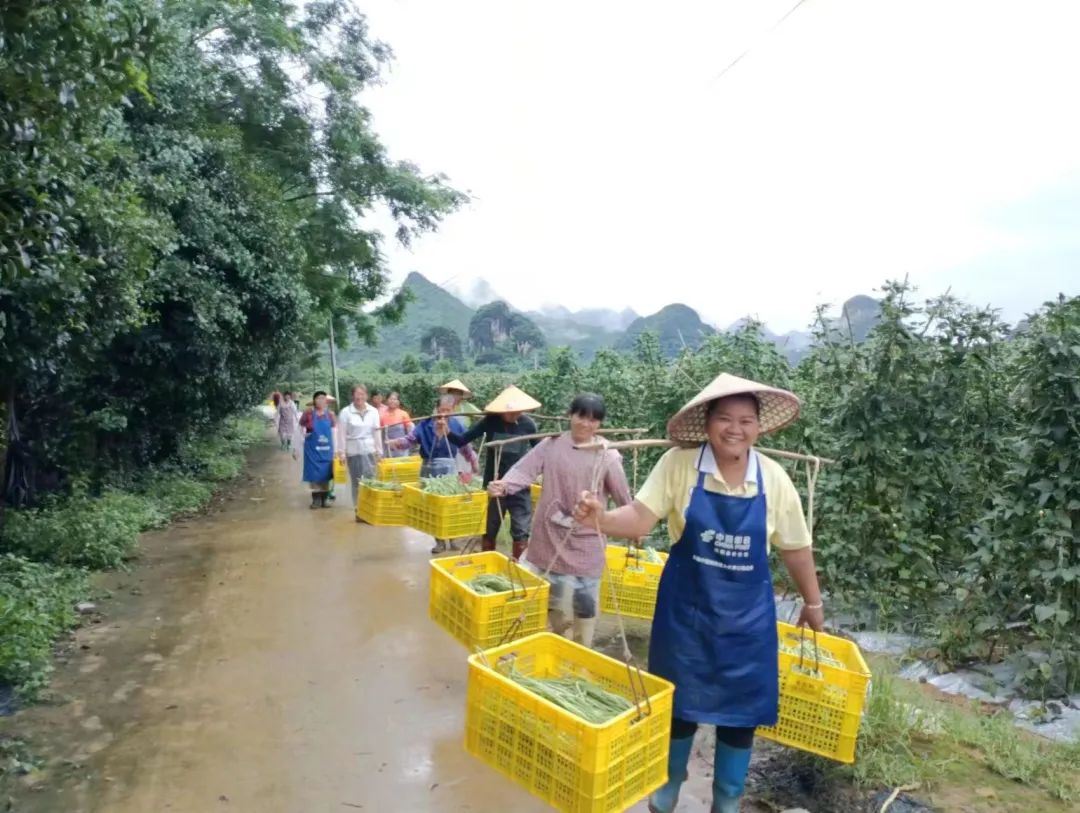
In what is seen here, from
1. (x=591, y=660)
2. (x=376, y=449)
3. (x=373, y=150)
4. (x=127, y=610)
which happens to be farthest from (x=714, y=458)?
(x=373, y=150)

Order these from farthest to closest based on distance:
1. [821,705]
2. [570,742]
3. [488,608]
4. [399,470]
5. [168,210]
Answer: [168,210]
[399,470]
[488,608]
[821,705]
[570,742]

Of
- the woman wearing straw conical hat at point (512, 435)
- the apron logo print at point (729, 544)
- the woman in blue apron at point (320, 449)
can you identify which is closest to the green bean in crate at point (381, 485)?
the woman wearing straw conical hat at point (512, 435)

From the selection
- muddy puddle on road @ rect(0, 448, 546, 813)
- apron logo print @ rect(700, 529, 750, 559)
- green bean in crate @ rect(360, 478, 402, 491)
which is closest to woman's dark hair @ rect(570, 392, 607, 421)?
apron logo print @ rect(700, 529, 750, 559)

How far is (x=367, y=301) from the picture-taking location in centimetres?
2145

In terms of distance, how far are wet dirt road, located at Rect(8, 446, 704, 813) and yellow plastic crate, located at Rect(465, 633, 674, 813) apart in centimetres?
110

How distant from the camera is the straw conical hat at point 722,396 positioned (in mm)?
2887

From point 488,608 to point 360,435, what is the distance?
22.0 feet

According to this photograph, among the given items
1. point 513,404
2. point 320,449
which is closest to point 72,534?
point 320,449

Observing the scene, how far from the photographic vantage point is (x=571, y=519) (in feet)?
14.5

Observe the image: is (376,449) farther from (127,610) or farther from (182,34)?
(182,34)

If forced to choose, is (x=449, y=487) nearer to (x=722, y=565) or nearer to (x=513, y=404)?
(x=513, y=404)

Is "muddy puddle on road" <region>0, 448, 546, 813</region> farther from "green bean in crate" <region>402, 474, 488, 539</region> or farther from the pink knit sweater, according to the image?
the pink knit sweater

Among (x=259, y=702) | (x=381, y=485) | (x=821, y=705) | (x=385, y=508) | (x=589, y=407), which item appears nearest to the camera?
(x=821, y=705)

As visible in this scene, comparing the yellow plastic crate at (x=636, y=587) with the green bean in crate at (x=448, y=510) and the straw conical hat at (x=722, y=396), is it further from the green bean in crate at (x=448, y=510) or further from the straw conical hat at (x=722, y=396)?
the straw conical hat at (x=722, y=396)
